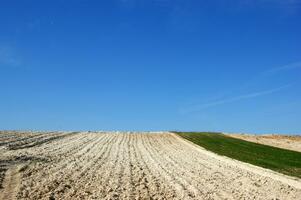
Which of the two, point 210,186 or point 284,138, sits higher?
point 284,138

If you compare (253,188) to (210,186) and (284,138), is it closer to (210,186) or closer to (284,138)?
(210,186)

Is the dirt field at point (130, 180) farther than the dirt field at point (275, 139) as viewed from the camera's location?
No

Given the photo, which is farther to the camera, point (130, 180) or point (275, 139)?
point (275, 139)

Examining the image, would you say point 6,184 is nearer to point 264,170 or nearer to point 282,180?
point 282,180

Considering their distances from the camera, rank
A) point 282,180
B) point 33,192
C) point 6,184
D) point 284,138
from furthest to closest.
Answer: point 284,138
point 282,180
point 6,184
point 33,192

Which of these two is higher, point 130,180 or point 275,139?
point 275,139

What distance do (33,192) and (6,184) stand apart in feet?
6.39

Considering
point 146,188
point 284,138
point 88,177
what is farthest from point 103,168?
point 284,138

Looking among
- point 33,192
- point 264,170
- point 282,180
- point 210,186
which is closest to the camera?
point 33,192

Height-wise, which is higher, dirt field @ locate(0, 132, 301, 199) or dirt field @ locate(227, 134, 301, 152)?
dirt field @ locate(227, 134, 301, 152)

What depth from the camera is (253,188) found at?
20453 millimetres

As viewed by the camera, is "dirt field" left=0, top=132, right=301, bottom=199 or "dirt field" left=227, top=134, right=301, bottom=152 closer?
"dirt field" left=0, top=132, right=301, bottom=199

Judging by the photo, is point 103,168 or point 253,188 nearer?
point 253,188

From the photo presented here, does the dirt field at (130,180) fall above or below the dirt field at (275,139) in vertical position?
below
